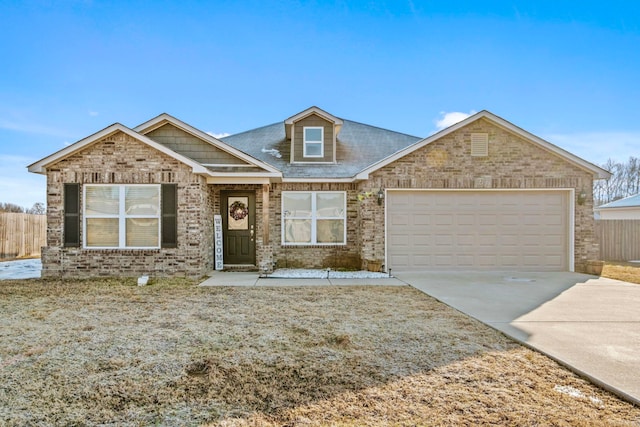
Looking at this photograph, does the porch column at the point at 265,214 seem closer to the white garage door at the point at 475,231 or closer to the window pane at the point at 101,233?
the white garage door at the point at 475,231

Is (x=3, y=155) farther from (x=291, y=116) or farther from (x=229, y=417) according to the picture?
(x=229, y=417)

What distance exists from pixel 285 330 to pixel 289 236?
6832 millimetres

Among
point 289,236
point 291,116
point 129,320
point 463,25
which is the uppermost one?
point 463,25

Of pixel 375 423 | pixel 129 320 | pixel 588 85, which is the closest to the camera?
pixel 375 423

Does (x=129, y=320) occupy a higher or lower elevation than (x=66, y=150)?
lower

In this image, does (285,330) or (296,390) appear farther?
(285,330)

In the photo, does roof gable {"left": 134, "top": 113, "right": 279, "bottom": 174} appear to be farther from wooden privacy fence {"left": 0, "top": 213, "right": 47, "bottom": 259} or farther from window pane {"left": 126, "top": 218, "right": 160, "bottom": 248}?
wooden privacy fence {"left": 0, "top": 213, "right": 47, "bottom": 259}

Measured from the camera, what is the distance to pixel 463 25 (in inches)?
439

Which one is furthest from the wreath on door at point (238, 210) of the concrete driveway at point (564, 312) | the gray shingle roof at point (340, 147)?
the concrete driveway at point (564, 312)

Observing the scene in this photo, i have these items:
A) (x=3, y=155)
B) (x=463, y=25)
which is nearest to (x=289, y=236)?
(x=463, y=25)

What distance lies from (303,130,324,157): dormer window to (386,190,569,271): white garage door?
3.45 metres

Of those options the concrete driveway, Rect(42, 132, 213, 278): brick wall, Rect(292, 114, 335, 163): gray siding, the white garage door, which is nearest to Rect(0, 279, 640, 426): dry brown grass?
the concrete driveway

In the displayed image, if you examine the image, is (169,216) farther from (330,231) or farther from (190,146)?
(330,231)

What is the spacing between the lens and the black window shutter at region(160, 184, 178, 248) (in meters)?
9.73
